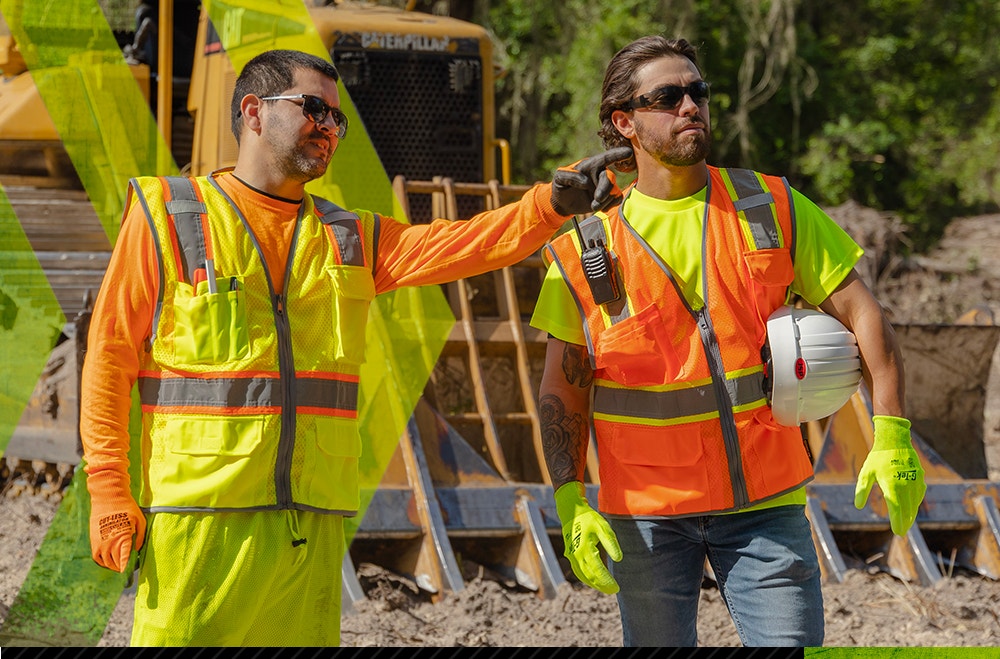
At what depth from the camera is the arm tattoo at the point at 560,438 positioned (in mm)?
3191

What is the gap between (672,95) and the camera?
311 centimetres

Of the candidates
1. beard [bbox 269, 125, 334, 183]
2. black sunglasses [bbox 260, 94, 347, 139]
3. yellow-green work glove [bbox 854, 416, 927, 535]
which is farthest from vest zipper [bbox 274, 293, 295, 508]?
yellow-green work glove [bbox 854, 416, 927, 535]

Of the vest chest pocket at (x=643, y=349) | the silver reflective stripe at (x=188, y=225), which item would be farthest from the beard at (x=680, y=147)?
the silver reflective stripe at (x=188, y=225)

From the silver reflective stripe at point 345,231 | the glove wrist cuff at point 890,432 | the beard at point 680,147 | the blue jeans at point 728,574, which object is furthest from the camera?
the silver reflective stripe at point 345,231

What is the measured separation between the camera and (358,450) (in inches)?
126

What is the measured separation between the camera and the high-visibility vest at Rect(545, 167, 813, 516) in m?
2.99

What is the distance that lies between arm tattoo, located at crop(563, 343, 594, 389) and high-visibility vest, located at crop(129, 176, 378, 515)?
0.53m

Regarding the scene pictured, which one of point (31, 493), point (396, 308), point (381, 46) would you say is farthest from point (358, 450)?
point (31, 493)

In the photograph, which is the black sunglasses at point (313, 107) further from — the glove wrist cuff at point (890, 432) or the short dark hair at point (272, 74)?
the glove wrist cuff at point (890, 432)

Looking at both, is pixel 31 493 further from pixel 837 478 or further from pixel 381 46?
pixel 837 478

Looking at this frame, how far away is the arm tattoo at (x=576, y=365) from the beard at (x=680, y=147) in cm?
52

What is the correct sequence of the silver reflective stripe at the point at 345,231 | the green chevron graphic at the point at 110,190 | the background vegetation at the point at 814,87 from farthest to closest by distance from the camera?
the background vegetation at the point at 814,87
the green chevron graphic at the point at 110,190
the silver reflective stripe at the point at 345,231

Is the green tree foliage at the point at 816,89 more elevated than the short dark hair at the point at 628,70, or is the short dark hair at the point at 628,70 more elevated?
the green tree foliage at the point at 816,89

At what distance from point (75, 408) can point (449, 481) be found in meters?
2.10
